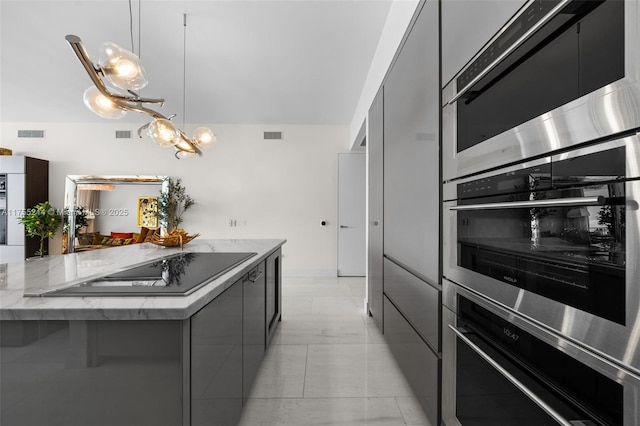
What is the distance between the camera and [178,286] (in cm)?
107

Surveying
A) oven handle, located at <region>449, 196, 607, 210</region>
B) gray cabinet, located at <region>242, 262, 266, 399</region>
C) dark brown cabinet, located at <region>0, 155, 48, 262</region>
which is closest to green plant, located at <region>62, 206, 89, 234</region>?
dark brown cabinet, located at <region>0, 155, 48, 262</region>

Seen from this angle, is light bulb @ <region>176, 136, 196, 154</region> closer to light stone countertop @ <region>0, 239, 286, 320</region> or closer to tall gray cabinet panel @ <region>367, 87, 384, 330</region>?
tall gray cabinet panel @ <region>367, 87, 384, 330</region>

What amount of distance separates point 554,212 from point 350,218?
198 inches

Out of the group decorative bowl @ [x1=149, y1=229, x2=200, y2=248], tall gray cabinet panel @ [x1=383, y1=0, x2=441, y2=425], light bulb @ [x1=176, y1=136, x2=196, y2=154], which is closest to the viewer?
tall gray cabinet panel @ [x1=383, y1=0, x2=441, y2=425]

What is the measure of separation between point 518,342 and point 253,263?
51.5 inches

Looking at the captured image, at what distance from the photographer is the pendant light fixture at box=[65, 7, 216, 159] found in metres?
1.82

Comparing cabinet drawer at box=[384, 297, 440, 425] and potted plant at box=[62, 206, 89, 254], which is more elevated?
potted plant at box=[62, 206, 89, 254]

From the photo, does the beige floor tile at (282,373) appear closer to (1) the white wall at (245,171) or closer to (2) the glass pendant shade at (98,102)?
(2) the glass pendant shade at (98,102)

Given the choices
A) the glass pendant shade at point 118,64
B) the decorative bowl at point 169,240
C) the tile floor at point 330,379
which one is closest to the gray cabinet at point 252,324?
the tile floor at point 330,379

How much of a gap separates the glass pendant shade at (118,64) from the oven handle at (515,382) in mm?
2357

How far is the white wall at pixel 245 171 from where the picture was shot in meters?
5.86

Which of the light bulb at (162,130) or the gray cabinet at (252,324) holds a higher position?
the light bulb at (162,130)

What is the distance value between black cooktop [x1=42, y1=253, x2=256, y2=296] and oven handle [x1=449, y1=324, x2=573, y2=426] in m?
1.07

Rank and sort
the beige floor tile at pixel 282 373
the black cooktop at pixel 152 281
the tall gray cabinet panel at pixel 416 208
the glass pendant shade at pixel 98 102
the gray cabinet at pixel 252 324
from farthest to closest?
1. the glass pendant shade at pixel 98 102
2. the beige floor tile at pixel 282 373
3. the gray cabinet at pixel 252 324
4. the tall gray cabinet panel at pixel 416 208
5. the black cooktop at pixel 152 281
